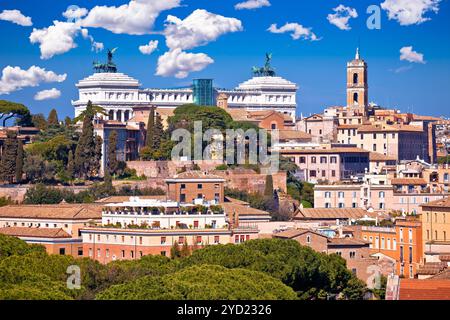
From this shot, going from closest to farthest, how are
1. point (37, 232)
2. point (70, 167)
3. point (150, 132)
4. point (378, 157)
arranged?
point (37, 232) < point (70, 167) < point (150, 132) < point (378, 157)

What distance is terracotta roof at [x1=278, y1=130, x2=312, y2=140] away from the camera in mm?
98262

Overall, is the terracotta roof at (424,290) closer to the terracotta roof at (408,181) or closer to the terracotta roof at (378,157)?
the terracotta roof at (408,181)

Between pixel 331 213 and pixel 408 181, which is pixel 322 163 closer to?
pixel 408 181

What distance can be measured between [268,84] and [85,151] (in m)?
Answer: 47.5

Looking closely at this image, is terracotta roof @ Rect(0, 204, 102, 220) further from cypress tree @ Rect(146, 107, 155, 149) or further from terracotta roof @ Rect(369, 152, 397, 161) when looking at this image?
terracotta roof @ Rect(369, 152, 397, 161)

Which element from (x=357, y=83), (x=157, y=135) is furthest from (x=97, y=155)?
(x=357, y=83)

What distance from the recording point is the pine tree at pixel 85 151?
256 ft

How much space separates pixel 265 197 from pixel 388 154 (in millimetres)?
27141

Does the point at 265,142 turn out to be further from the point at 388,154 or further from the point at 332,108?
the point at 332,108

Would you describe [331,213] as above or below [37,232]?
above

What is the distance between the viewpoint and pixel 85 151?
256ft

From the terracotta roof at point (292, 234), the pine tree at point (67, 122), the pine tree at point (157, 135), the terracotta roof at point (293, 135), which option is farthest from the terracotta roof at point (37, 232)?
the terracotta roof at point (293, 135)

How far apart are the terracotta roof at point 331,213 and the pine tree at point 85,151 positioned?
12193 mm
